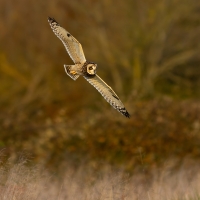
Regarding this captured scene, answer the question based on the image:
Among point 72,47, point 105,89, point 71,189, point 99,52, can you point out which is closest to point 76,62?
point 72,47

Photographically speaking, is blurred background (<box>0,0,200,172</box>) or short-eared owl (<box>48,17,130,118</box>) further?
blurred background (<box>0,0,200,172</box>)

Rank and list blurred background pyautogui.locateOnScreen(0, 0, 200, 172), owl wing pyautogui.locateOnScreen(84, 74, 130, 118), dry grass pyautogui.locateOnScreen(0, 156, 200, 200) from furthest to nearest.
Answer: blurred background pyautogui.locateOnScreen(0, 0, 200, 172)
owl wing pyautogui.locateOnScreen(84, 74, 130, 118)
dry grass pyautogui.locateOnScreen(0, 156, 200, 200)

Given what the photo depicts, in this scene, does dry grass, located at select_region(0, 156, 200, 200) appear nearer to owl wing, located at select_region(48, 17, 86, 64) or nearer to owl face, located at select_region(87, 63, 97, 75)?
owl face, located at select_region(87, 63, 97, 75)

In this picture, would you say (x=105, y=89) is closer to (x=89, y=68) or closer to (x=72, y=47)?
(x=89, y=68)

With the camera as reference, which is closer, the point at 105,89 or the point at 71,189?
the point at 71,189

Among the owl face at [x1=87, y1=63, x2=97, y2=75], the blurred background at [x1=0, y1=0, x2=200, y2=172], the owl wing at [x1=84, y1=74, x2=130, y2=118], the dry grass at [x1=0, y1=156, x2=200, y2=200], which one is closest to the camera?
the dry grass at [x1=0, y1=156, x2=200, y2=200]

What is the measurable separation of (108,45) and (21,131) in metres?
6.61

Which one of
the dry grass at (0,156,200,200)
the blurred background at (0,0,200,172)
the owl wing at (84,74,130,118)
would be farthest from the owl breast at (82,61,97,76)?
the blurred background at (0,0,200,172)

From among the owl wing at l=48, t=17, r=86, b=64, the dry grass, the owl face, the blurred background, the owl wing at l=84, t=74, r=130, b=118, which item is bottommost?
the dry grass

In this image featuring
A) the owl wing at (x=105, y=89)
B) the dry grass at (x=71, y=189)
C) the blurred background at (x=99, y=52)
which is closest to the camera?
the dry grass at (x=71, y=189)

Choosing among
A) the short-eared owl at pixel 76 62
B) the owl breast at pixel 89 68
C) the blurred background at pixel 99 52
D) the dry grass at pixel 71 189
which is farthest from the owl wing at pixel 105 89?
the blurred background at pixel 99 52

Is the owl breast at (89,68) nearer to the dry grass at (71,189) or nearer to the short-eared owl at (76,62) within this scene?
the short-eared owl at (76,62)

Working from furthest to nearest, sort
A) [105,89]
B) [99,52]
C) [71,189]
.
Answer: [99,52]
[105,89]
[71,189]

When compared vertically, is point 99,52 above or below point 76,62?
above
